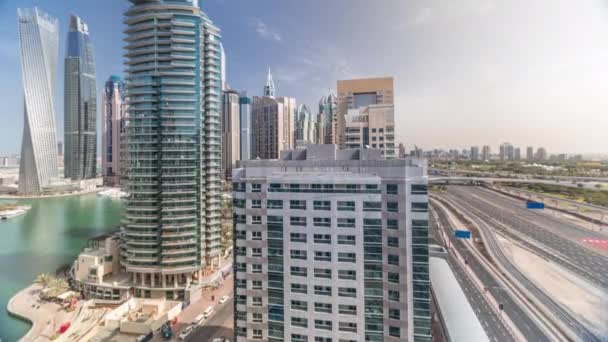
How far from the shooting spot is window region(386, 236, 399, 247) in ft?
16.1

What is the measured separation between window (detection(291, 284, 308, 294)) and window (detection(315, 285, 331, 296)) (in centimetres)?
21

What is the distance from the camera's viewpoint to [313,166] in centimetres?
573

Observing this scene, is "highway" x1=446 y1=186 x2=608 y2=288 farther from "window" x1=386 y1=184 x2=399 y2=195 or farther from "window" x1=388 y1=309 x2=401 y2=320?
"window" x1=386 y1=184 x2=399 y2=195

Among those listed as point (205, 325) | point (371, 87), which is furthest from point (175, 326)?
point (371, 87)

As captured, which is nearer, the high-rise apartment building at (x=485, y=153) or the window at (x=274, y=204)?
the window at (x=274, y=204)

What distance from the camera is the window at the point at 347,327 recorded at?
193 inches

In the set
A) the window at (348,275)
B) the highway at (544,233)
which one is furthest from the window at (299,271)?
the highway at (544,233)

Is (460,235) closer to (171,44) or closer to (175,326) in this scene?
(175,326)

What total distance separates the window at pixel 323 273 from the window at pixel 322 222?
0.80 metres

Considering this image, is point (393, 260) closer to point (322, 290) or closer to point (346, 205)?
point (346, 205)

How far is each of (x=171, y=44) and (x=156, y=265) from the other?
28.4 ft

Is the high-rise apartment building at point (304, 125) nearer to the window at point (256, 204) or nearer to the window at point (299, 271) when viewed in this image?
the window at point (256, 204)

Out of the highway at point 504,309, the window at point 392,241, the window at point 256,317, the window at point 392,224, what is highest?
the window at point 392,224

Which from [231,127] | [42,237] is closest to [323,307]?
[42,237]
